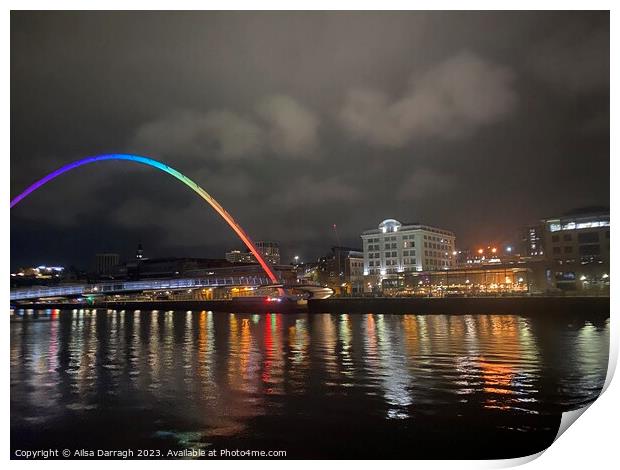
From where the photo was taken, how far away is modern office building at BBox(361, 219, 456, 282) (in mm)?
79125

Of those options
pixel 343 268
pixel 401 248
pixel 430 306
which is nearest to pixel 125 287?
pixel 430 306

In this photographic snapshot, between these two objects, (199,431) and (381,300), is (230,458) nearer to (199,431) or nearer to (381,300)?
(199,431)

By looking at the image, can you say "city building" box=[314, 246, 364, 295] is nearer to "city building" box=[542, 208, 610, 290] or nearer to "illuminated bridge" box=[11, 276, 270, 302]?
"illuminated bridge" box=[11, 276, 270, 302]

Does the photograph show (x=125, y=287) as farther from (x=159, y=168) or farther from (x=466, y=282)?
(x=466, y=282)

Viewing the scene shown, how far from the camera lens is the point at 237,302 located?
54156mm

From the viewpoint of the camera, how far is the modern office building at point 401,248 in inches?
3115

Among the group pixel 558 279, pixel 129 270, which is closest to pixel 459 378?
pixel 558 279

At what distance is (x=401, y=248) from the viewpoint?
263 ft

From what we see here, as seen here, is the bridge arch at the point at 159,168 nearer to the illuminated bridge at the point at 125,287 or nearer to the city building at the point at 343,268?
the illuminated bridge at the point at 125,287

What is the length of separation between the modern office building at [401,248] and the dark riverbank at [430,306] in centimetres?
3167

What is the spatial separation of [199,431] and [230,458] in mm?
986

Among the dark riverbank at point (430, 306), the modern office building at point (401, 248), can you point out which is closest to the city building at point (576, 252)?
the dark riverbank at point (430, 306)
